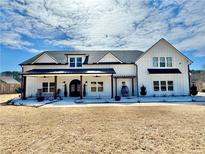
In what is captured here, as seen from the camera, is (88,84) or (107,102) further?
(88,84)

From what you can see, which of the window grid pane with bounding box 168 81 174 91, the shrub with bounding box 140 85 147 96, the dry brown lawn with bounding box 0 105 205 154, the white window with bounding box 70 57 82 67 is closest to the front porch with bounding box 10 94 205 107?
the shrub with bounding box 140 85 147 96

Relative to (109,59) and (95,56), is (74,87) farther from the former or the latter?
(109,59)

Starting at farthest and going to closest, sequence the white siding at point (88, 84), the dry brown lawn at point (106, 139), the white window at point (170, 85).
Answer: the white siding at point (88, 84) < the white window at point (170, 85) < the dry brown lawn at point (106, 139)

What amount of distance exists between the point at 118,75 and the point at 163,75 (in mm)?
6015

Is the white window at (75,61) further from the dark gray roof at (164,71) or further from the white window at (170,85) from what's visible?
the white window at (170,85)

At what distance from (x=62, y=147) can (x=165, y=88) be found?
66.7 ft

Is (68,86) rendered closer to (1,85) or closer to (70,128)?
(70,128)

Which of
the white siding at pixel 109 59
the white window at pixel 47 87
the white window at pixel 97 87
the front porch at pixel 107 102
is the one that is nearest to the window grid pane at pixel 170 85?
the front porch at pixel 107 102

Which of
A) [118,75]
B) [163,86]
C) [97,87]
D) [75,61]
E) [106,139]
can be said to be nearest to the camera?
[106,139]

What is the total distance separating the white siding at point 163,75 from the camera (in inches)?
888

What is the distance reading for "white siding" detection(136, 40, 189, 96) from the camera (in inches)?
888

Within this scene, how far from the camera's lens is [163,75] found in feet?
74.2

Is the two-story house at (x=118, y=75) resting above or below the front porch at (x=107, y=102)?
above

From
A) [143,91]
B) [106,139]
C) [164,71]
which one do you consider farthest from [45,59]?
[106,139]
